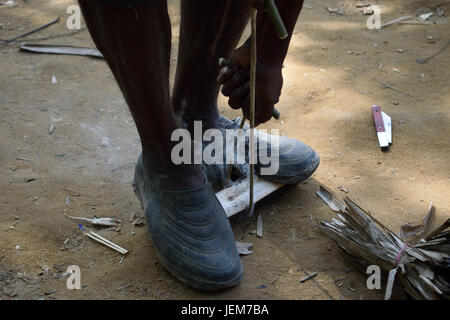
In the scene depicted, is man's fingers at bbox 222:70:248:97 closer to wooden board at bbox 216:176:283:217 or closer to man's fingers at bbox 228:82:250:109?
man's fingers at bbox 228:82:250:109

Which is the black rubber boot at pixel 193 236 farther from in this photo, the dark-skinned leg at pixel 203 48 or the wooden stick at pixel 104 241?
the dark-skinned leg at pixel 203 48

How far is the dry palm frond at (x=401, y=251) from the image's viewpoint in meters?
1.60

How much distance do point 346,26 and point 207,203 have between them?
271 cm

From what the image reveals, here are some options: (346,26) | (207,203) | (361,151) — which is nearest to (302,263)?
(207,203)

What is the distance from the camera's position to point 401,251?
67.0 inches

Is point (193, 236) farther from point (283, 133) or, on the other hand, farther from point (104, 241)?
point (283, 133)

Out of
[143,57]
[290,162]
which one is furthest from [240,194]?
[143,57]

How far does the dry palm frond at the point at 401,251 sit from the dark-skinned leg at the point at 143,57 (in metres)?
0.62

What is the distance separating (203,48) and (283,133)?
90 cm

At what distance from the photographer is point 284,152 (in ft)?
6.97

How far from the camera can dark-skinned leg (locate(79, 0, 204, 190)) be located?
4.58ft

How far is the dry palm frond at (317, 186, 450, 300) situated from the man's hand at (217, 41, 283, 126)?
1.66 ft

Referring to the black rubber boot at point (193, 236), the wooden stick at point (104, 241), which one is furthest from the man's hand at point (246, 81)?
the wooden stick at point (104, 241)

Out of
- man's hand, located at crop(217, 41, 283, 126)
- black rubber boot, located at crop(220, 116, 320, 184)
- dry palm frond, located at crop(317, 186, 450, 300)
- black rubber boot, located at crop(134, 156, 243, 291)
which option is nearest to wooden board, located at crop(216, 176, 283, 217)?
black rubber boot, located at crop(220, 116, 320, 184)
